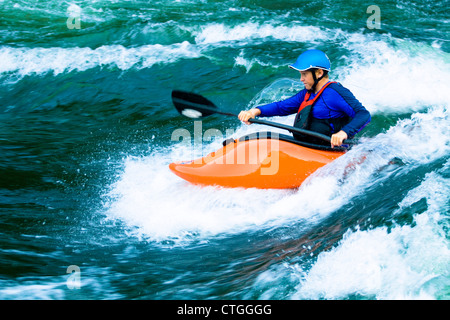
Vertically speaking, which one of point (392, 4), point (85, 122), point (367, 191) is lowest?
point (85, 122)

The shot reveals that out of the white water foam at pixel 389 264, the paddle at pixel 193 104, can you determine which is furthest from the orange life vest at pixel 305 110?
the white water foam at pixel 389 264

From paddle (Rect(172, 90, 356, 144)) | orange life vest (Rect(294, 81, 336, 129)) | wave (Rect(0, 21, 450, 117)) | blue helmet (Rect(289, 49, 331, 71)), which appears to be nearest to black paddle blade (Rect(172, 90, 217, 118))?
paddle (Rect(172, 90, 356, 144))

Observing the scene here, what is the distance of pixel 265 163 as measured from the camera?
14.8ft

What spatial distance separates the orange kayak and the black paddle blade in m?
0.59

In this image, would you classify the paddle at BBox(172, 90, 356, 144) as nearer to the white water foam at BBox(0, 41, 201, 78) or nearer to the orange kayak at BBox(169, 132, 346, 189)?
the orange kayak at BBox(169, 132, 346, 189)

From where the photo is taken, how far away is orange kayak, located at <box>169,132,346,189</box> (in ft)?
14.8

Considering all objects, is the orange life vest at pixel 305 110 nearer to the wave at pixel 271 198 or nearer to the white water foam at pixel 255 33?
the wave at pixel 271 198

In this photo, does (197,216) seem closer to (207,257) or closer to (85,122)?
(207,257)

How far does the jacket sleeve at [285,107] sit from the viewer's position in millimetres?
4805

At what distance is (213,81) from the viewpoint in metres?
8.13
